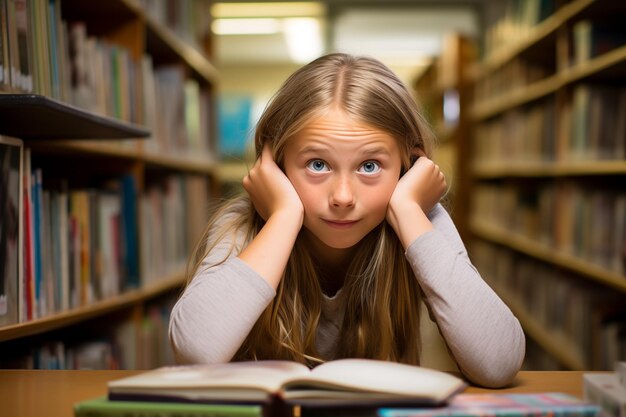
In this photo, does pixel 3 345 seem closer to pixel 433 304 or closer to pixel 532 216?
pixel 433 304

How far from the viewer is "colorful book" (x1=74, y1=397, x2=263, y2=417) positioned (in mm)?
662

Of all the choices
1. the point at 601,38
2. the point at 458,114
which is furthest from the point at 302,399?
the point at 458,114

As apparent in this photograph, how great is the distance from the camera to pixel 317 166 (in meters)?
1.08

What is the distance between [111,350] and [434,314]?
48.7 inches

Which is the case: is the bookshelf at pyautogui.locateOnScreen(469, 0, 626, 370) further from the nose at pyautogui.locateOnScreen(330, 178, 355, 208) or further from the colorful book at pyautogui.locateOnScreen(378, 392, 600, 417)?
the colorful book at pyautogui.locateOnScreen(378, 392, 600, 417)

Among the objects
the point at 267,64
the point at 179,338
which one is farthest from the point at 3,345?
the point at 267,64

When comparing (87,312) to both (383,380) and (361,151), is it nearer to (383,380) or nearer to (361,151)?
(361,151)

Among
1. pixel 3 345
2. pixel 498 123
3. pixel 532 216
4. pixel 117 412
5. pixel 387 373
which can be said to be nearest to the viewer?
pixel 117 412

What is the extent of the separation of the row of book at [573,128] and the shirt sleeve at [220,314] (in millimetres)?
1735

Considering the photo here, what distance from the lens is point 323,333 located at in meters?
1.24

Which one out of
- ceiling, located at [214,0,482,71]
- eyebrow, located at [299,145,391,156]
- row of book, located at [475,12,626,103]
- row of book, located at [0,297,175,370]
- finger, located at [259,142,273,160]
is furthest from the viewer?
ceiling, located at [214,0,482,71]

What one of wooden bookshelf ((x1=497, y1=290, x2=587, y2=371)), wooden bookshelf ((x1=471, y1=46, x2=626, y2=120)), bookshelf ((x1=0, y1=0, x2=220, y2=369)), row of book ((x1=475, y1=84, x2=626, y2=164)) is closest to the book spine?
bookshelf ((x1=0, y1=0, x2=220, y2=369))

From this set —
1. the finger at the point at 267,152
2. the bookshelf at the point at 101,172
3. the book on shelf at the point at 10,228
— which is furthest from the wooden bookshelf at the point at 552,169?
the book on shelf at the point at 10,228

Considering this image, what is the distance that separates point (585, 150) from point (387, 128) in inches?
67.9
